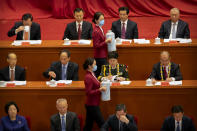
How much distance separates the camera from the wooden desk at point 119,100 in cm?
720

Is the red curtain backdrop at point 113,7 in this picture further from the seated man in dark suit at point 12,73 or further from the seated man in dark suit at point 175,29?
the seated man in dark suit at point 12,73

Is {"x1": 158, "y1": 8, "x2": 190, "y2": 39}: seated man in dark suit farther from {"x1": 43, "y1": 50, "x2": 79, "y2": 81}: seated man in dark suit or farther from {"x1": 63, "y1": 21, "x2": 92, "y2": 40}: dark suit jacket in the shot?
{"x1": 43, "y1": 50, "x2": 79, "y2": 81}: seated man in dark suit

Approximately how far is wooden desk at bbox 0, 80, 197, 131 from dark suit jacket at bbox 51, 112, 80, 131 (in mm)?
527

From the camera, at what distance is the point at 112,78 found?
7.47 m

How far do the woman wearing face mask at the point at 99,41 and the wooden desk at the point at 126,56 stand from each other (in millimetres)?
274

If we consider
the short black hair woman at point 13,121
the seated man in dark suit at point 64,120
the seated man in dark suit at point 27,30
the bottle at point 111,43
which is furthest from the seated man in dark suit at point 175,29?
the short black hair woman at point 13,121

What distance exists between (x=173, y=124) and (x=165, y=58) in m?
1.21

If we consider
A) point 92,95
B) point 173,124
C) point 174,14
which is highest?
point 174,14

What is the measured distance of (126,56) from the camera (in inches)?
327

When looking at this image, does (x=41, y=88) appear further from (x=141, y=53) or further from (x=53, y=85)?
(x=141, y=53)

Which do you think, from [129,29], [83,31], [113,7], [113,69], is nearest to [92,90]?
[113,69]

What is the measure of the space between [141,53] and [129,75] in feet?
1.27

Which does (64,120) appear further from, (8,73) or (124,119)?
(8,73)

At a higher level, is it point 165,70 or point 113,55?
point 113,55
